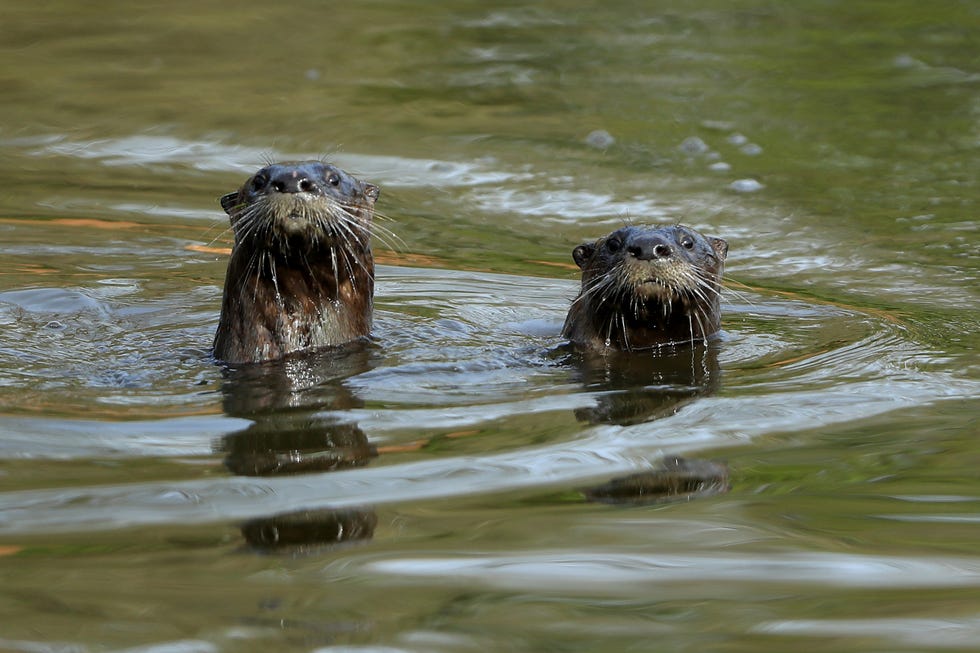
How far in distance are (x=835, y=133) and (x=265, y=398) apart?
16.3 feet

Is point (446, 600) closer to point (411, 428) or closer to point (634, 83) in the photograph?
point (411, 428)

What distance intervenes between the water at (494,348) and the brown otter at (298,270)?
179 millimetres

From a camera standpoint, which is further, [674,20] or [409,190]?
[674,20]

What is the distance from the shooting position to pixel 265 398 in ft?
16.0

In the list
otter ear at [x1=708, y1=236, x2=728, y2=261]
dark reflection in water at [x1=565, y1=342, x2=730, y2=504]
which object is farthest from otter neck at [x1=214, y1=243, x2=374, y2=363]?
otter ear at [x1=708, y1=236, x2=728, y2=261]

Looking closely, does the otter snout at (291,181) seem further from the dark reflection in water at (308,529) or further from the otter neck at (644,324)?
the dark reflection in water at (308,529)

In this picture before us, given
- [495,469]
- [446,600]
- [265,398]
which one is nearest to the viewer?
[446,600]

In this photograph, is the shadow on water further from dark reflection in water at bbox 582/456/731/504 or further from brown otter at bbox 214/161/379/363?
brown otter at bbox 214/161/379/363

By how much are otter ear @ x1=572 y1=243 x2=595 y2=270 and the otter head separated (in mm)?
890

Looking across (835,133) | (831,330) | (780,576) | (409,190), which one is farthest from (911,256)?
(780,576)

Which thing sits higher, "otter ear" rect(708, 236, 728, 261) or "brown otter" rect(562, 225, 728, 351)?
"otter ear" rect(708, 236, 728, 261)

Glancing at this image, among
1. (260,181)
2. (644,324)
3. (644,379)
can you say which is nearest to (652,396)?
(644,379)

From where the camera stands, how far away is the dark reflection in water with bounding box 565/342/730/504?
3.70 m

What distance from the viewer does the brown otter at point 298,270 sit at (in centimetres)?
531
